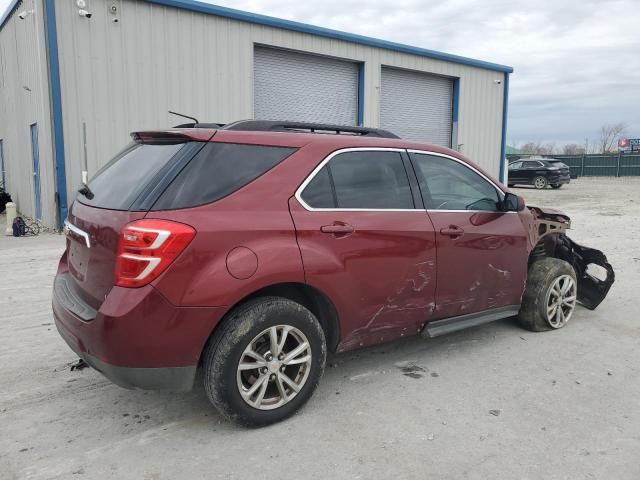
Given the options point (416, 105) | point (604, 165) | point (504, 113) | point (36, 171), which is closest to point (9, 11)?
point (36, 171)

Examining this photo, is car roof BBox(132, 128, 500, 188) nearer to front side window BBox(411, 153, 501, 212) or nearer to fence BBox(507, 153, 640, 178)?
front side window BBox(411, 153, 501, 212)

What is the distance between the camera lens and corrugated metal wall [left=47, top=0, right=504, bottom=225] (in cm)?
1098

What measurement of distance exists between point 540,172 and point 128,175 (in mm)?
27055

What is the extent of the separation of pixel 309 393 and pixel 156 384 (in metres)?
0.95

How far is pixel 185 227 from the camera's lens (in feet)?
8.98

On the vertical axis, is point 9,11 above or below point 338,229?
above

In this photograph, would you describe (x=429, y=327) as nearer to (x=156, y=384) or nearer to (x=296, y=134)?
(x=296, y=134)

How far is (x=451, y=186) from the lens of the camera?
4.11 metres

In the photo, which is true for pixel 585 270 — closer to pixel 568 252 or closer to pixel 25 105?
pixel 568 252

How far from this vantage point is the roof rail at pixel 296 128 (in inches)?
133

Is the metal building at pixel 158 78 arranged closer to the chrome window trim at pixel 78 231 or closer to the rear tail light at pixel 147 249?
the chrome window trim at pixel 78 231

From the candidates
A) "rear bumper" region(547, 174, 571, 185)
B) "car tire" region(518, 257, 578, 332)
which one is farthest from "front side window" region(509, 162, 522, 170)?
"car tire" region(518, 257, 578, 332)

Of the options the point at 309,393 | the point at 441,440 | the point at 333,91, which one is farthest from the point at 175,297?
the point at 333,91

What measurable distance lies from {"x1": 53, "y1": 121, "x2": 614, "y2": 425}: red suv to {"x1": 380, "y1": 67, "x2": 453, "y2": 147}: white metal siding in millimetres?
12862
